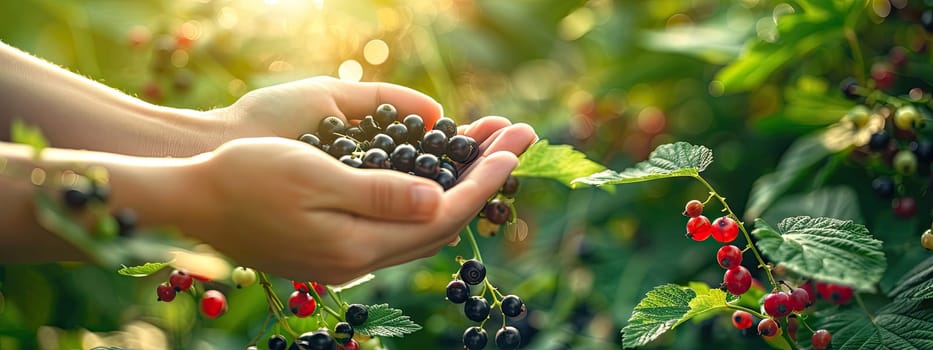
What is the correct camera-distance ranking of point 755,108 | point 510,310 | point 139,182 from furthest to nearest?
point 755,108, point 510,310, point 139,182

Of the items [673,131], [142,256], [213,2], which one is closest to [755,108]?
[673,131]

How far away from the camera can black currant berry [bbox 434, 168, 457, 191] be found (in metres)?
1.29

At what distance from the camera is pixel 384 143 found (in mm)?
1369

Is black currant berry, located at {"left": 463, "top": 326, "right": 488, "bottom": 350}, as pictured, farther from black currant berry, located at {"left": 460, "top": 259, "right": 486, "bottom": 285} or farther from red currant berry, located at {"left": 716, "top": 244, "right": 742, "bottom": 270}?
red currant berry, located at {"left": 716, "top": 244, "right": 742, "bottom": 270}

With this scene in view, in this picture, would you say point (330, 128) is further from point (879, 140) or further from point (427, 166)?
point (879, 140)

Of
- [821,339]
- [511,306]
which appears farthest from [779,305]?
[511,306]

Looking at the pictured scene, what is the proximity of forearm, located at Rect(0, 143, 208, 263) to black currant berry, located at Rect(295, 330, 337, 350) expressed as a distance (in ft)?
0.89

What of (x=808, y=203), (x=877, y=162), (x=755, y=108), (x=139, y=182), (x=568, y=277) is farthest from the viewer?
(x=755, y=108)

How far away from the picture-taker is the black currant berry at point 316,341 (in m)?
1.21

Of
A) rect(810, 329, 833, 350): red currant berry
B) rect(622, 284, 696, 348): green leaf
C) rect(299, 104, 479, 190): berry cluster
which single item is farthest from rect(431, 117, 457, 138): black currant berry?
rect(810, 329, 833, 350): red currant berry

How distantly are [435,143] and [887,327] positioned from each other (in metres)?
0.79

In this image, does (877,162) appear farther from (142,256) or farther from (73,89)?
(73,89)

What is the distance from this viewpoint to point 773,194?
1724 millimetres

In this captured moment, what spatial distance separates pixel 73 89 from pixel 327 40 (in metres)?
1.28
